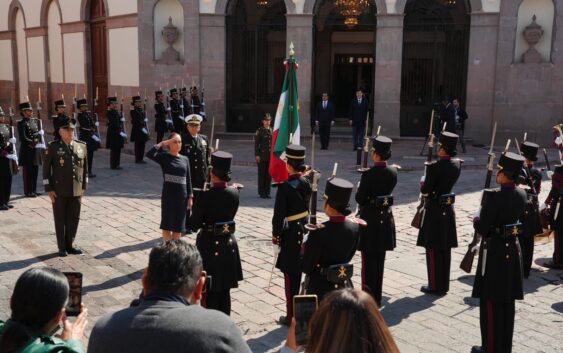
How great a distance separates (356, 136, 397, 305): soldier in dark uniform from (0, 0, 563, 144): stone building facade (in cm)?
1038

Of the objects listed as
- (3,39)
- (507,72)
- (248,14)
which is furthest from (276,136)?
(3,39)

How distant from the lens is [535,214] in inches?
323

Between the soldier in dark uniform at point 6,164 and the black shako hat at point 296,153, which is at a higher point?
the black shako hat at point 296,153

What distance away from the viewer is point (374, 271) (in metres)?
7.27

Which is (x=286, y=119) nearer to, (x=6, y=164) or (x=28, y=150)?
(x=6, y=164)

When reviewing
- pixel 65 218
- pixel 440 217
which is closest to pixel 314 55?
pixel 65 218

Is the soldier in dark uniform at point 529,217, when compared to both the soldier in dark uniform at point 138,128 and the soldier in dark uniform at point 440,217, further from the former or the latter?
Answer: the soldier in dark uniform at point 138,128

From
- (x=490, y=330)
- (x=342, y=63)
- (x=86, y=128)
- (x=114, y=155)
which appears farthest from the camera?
(x=342, y=63)

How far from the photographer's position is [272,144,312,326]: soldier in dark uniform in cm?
643

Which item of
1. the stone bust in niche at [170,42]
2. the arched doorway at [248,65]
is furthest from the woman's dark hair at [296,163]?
the stone bust in niche at [170,42]

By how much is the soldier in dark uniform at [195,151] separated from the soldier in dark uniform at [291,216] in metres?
3.74

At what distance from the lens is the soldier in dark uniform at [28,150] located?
13.0 meters

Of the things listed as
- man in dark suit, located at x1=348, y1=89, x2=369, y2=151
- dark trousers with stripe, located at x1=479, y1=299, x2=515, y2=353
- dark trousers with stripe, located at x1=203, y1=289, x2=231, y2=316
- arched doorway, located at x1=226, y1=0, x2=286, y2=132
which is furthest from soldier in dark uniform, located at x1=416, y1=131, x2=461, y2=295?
arched doorway, located at x1=226, y1=0, x2=286, y2=132

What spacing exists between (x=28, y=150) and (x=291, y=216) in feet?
27.7
